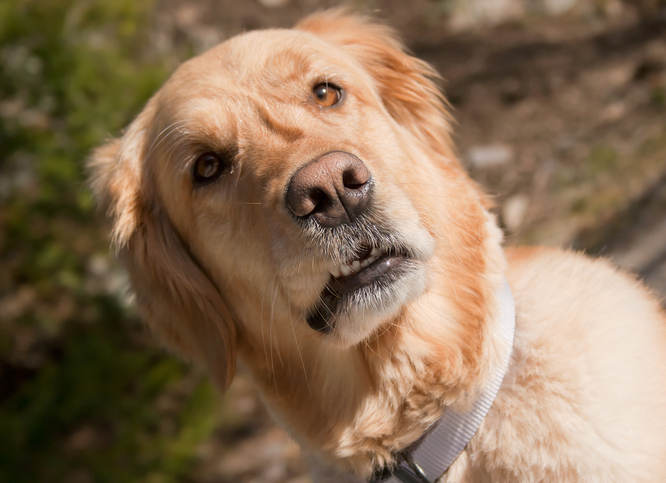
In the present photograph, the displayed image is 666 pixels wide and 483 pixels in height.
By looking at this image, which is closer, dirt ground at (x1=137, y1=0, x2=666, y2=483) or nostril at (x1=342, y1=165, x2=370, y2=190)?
nostril at (x1=342, y1=165, x2=370, y2=190)

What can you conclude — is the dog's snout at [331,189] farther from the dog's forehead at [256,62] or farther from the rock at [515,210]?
the rock at [515,210]

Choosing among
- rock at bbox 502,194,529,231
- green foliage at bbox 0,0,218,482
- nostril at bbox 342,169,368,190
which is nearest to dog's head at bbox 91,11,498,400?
nostril at bbox 342,169,368,190

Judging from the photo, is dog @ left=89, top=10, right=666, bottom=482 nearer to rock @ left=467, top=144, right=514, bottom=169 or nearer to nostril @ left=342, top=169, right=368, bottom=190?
nostril @ left=342, top=169, right=368, bottom=190

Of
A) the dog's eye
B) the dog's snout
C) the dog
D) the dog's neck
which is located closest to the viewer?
the dog's snout

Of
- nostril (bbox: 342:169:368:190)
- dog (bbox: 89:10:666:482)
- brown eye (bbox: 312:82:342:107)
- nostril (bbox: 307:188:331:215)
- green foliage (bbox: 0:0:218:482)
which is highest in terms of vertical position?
nostril (bbox: 342:169:368:190)

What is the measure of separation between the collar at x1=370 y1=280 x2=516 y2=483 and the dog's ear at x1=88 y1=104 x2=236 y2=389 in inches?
32.4

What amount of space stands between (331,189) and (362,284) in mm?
391

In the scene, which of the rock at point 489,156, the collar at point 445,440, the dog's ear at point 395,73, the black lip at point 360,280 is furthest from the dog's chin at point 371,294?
the rock at point 489,156

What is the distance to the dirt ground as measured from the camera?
4512mm

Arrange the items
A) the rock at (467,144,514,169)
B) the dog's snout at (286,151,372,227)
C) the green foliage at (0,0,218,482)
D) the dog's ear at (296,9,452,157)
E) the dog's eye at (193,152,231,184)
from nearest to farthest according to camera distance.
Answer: the dog's snout at (286,151,372,227) → the dog's eye at (193,152,231,184) → the dog's ear at (296,9,452,157) → the green foliage at (0,0,218,482) → the rock at (467,144,514,169)

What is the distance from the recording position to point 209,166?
247 centimetres

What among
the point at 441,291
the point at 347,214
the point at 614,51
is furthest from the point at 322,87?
the point at 614,51

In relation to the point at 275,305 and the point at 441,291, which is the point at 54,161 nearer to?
the point at 275,305

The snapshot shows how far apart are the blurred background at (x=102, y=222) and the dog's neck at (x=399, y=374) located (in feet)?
6.26
